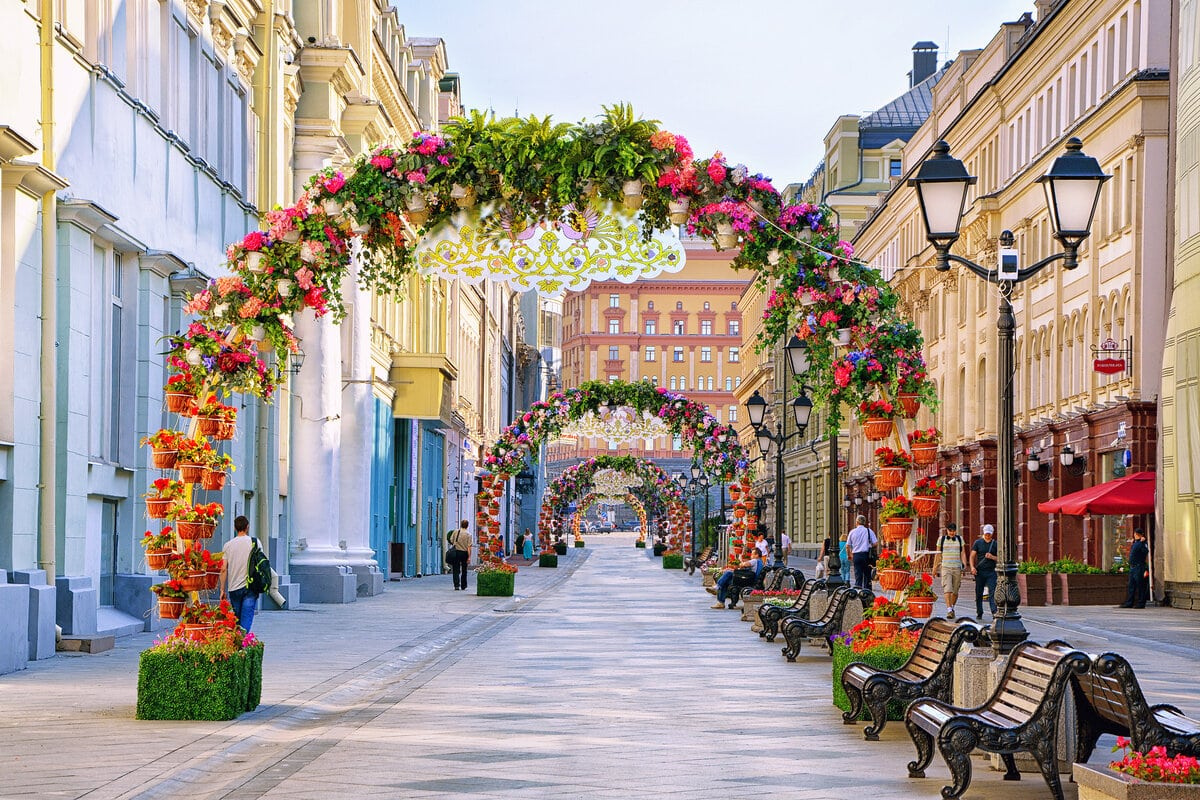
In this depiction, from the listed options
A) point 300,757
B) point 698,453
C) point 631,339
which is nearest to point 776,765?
point 300,757

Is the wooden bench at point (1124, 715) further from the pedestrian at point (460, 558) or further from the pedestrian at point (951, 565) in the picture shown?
the pedestrian at point (460, 558)

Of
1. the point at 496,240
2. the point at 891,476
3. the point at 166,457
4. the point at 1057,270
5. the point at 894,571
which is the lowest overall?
the point at 894,571

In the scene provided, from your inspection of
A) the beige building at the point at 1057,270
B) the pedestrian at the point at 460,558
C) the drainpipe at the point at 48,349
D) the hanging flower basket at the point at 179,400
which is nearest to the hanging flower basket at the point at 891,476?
the hanging flower basket at the point at 179,400

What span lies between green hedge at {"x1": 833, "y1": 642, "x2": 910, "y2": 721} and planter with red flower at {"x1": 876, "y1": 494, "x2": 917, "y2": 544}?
4.29 ft

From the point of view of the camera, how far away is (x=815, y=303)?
52.7 ft

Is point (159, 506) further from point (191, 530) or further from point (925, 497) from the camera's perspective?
point (925, 497)

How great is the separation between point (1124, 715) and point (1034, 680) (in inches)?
42.9

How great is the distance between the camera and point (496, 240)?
16.4 m

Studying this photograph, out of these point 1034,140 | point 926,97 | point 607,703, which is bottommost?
point 607,703

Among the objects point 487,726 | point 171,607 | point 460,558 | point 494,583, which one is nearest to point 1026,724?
point 487,726

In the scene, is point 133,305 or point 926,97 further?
point 926,97

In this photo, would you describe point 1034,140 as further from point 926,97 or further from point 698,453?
point 926,97

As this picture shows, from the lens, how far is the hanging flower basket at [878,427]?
16172mm

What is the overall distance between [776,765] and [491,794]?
211 cm
